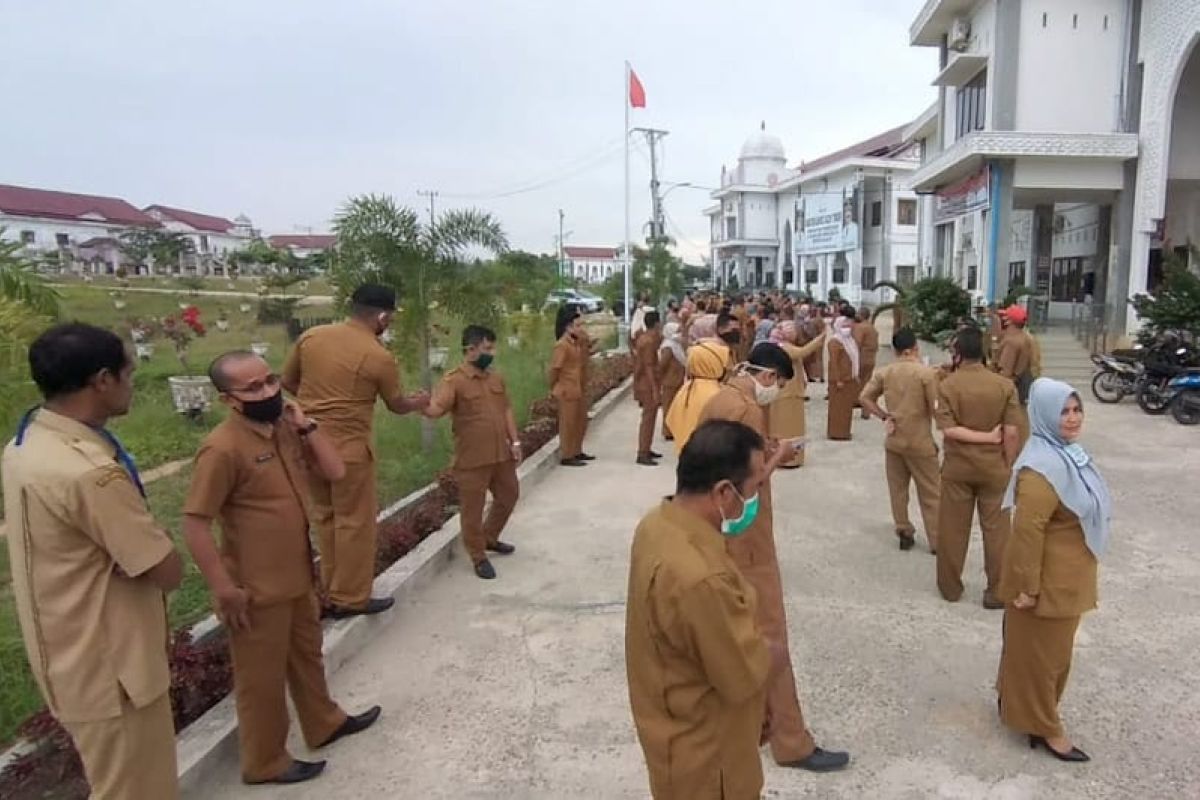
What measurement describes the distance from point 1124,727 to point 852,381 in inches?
248

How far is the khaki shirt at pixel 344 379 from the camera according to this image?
4277 millimetres

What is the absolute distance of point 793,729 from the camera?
3254mm

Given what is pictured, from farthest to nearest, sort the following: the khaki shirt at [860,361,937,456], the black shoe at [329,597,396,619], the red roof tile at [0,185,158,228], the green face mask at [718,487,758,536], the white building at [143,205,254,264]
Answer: the white building at [143,205,254,264] < the red roof tile at [0,185,158,228] < the khaki shirt at [860,361,937,456] < the black shoe at [329,597,396,619] < the green face mask at [718,487,758,536]

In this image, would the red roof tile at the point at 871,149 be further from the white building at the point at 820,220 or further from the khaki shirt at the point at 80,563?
the khaki shirt at the point at 80,563

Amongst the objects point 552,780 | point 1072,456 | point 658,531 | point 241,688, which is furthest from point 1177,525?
point 241,688

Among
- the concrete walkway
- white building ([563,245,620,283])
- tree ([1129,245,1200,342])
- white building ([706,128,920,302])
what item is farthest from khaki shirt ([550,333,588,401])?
white building ([563,245,620,283])

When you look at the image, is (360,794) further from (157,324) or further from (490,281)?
(157,324)

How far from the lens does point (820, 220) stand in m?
44.0

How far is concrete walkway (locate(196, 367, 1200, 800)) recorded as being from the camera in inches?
126

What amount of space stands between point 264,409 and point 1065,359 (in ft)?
53.4

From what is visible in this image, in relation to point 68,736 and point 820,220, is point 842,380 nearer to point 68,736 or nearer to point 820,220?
point 68,736

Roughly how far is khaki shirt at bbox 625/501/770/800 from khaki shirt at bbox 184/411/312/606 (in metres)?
1.46

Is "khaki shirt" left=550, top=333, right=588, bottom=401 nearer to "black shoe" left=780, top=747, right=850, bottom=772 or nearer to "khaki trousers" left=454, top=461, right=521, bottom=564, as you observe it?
"khaki trousers" left=454, top=461, right=521, bottom=564

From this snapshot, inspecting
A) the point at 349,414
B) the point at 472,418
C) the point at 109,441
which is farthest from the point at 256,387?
the point at 472,418
